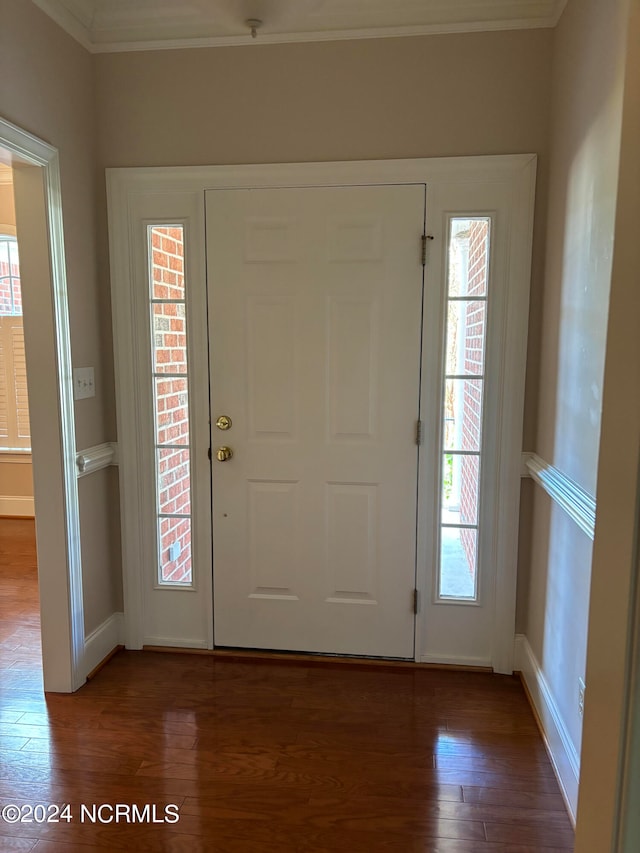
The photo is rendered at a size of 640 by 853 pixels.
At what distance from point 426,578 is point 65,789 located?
1534 mm

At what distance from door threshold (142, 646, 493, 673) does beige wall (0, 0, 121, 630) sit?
0.47m

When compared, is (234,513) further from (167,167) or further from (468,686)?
(167,167)

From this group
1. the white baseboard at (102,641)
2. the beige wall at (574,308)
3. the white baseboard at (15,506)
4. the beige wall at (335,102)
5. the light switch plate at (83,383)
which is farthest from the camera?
the white baseboard at (15,506)

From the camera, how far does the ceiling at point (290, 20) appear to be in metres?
2.17

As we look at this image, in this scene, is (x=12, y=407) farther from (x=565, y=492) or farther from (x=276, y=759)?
(x=565, y=492)

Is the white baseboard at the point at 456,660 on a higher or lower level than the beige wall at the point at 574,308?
lower

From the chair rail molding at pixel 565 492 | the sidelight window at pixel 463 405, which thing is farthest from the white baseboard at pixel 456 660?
the chair rail molding at pixel 565 492

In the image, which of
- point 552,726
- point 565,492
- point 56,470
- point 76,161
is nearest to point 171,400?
point 56,470

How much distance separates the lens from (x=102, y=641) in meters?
2.59

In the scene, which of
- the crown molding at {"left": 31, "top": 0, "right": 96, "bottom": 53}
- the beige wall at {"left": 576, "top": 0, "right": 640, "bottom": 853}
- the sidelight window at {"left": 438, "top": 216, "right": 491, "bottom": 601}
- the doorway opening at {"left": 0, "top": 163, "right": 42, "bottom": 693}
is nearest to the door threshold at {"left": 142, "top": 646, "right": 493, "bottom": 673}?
the sidelight window at {"left": 438, "top": 216, "right": 491, "bottom": 601}

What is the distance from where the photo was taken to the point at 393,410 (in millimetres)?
2453

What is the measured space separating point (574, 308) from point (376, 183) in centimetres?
96

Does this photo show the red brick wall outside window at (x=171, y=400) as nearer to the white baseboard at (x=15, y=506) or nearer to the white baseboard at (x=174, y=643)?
the white baseboard at (x=174, y=643)

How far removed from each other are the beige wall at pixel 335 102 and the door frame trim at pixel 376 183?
47 millimetres
